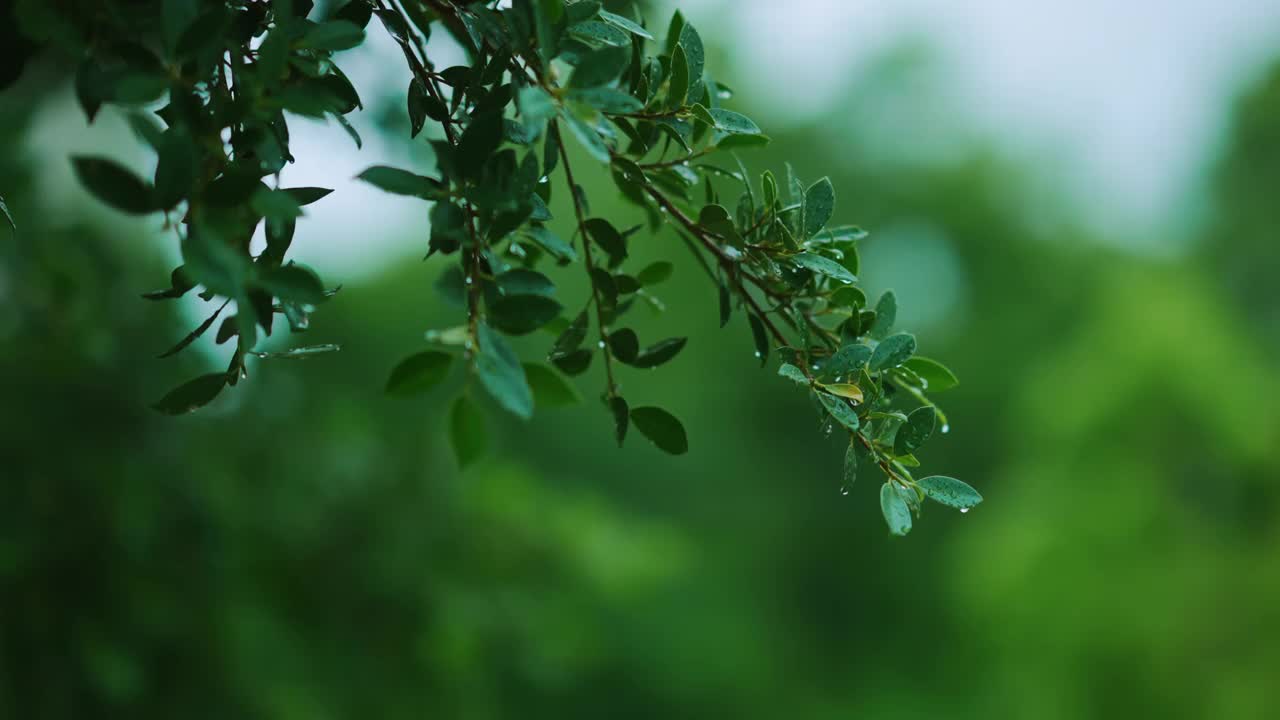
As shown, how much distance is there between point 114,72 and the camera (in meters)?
0.57

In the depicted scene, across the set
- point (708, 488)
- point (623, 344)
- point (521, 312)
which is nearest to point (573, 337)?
point (623, 344)

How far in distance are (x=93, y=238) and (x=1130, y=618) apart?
207 inches

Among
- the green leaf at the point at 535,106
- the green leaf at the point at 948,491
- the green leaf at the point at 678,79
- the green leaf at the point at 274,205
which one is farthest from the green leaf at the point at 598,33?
the green leaf at the point at 948,491

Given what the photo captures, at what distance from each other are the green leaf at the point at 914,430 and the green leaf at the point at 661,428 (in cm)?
15

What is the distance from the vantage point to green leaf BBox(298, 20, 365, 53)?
63 centimetres

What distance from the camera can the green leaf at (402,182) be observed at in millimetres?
625

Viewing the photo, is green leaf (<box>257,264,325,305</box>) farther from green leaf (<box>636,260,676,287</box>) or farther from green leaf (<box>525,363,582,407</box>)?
green leaf (<box>636,260,676,287</box>)

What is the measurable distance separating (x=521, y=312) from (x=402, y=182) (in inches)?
4.0

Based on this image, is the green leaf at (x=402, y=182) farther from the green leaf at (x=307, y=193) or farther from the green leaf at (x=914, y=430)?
the green leaf at (x=914, y=430)

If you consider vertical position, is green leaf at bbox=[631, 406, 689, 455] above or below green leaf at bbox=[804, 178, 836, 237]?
below

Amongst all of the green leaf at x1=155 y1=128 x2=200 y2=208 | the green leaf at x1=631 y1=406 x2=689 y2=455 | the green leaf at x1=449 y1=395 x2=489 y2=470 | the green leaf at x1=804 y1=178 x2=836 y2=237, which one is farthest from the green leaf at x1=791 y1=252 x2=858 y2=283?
the green leaf at x1=155 y1=128 x2=200 y2=208

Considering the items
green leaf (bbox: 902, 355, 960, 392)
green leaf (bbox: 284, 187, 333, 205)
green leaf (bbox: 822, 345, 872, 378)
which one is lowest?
green leaf (bbox: 902, 355, 960, 392)

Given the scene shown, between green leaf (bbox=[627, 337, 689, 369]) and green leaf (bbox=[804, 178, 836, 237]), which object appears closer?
green leaf (bbox=[804, 178, 836, 237])

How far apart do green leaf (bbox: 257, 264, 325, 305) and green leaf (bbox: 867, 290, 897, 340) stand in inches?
16.0
